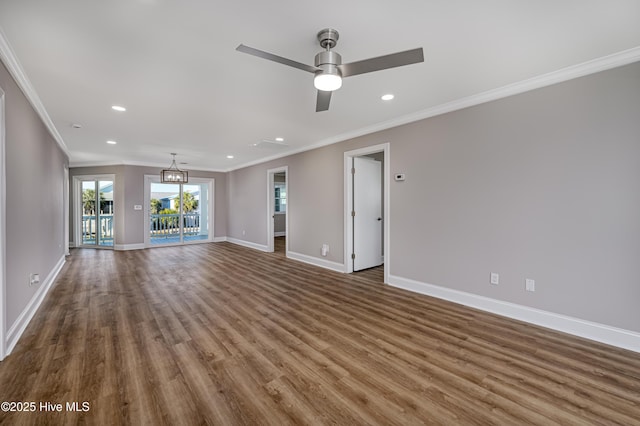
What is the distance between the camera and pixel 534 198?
2.81 metres

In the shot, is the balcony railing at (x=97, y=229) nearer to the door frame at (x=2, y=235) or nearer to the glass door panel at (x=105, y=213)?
the glass door panel at (x=105, y=213)

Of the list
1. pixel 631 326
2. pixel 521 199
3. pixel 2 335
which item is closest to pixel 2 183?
pixel 2 335

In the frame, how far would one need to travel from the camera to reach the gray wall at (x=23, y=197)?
2434mm

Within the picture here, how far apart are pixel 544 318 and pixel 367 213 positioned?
294cm

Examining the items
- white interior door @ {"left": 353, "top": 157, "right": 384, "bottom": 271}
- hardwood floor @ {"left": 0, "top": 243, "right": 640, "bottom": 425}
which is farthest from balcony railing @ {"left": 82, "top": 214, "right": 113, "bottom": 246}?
white interior door @ {"left": 353, "top": 157, "right": 384, "bottom": 271}

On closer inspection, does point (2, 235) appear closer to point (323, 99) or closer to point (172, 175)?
point (323, 99)

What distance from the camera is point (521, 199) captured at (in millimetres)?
2893

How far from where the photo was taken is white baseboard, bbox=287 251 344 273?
5038 mm

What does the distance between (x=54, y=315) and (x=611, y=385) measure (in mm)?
5230

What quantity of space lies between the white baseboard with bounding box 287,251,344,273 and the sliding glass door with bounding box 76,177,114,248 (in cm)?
575

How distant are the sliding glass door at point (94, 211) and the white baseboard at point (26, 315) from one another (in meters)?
4.17

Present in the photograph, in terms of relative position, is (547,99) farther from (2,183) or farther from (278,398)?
(2,183)

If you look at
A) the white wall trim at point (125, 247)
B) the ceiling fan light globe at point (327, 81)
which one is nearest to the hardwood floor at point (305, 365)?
the ceiling fan light globe at point (327, 81)

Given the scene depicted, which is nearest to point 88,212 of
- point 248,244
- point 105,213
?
point 105,213
